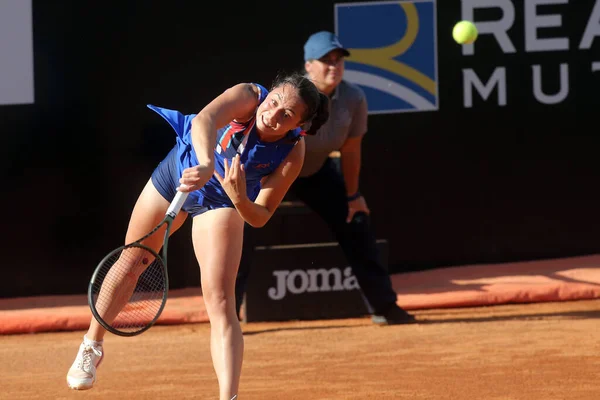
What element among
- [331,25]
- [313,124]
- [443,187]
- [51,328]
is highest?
[331,25]

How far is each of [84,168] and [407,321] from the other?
2.10 metres

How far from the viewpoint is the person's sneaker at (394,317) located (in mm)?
5688

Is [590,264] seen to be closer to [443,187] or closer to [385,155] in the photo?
[443,187]

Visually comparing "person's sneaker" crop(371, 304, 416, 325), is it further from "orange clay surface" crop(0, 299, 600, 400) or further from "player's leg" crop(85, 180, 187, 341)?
"player's leg" crop(85, 180, 187, 341)

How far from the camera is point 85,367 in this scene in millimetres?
3891

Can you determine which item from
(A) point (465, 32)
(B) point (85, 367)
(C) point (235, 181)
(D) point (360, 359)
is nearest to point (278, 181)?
(C) point (235, 181)

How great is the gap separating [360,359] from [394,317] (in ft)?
2.47

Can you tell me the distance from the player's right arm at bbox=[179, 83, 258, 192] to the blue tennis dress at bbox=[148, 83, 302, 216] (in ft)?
0.21

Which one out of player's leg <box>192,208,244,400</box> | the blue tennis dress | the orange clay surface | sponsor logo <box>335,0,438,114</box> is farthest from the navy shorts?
sponsor logo <box>335,0,438,114</box>

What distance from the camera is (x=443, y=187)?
268 inches

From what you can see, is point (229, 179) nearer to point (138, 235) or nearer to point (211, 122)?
point (211, 122)

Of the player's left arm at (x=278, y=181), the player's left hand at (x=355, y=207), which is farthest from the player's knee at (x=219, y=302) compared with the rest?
the player's left hand at (x=355, y=207)

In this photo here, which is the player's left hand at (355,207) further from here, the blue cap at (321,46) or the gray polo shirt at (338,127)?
the blue cap at (321,46)

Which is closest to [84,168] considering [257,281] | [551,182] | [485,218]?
[257,281]
